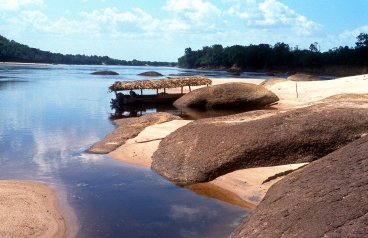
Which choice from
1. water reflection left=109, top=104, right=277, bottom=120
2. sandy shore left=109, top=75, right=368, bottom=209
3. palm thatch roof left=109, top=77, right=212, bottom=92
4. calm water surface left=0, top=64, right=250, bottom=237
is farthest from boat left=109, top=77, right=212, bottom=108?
sandy shore left=109, top=75, right=368, bottom=209

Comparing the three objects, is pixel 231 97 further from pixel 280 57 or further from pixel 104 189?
pixel 280 57

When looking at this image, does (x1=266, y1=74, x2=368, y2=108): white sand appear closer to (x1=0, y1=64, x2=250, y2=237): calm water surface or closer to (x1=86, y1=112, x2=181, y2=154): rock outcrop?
(x1=86, y1=112, x2=181, y2=154): rock outcrop

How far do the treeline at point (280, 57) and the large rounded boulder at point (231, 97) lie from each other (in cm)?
4826

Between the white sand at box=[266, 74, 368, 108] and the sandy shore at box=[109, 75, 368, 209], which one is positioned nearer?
the sandy shore at box=[109, 75, 368, 209]

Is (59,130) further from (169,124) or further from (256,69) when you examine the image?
A: (256,69)

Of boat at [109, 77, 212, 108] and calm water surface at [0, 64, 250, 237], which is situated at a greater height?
boat at [109, 77, 212, 108]

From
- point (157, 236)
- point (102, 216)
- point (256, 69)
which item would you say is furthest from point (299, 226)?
point (256, 69)

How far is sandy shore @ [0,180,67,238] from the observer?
28.6 feet

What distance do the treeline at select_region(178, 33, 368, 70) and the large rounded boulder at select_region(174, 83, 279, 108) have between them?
48.3m

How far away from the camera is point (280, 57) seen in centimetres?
9769

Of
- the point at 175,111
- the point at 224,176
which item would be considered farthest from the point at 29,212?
the point at 175,111

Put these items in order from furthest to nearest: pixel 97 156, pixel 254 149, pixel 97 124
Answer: pixel 97 124
pixel 97 156
pixel 254 149

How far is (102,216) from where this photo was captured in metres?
9.83

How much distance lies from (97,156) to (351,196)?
1079 cm
